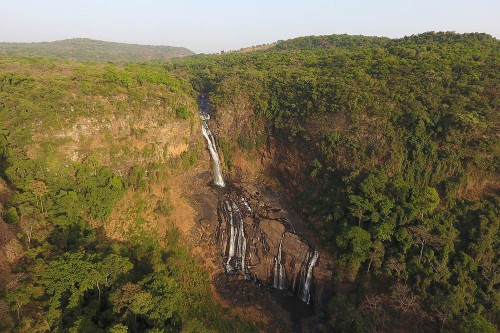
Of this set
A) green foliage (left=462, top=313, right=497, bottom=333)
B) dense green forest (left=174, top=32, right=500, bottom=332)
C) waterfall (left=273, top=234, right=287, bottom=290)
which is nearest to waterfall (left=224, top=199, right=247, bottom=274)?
waterfall (left=273, top=234, right=287, bottom=290)

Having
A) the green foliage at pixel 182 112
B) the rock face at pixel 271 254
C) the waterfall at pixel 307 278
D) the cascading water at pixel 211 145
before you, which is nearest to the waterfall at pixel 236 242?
the rock face at pixel 271 254

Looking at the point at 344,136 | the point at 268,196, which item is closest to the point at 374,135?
the point at 344,136

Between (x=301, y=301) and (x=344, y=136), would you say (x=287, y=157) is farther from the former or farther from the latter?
(x=301, y=301)

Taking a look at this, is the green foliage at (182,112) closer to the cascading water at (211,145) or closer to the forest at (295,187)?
the forest at (295,187)

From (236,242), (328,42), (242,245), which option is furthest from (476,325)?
(328,42)

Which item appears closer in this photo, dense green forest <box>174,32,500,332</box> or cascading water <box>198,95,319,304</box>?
dense green forest <box>174,32,500,332</box>

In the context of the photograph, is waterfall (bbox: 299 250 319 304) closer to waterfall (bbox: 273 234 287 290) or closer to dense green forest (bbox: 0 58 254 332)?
waterfall (bbox: 273 234 287 290)
